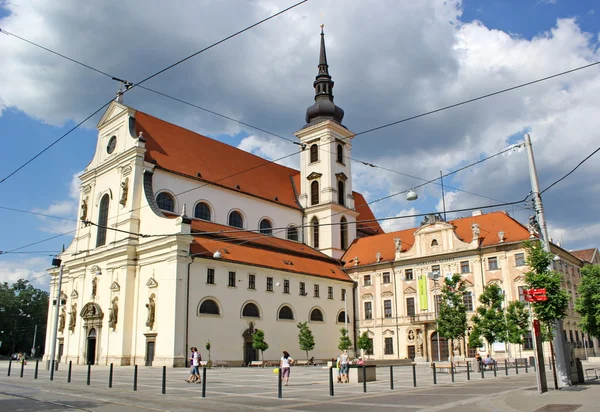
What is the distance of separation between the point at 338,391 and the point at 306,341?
2615cm

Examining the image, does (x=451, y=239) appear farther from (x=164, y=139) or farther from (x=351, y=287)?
(x=164, y=139)

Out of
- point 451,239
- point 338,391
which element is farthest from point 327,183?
point 338,391

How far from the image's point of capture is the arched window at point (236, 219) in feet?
160

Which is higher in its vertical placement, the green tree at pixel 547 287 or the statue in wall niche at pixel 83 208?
the statue in wall niche at pixel 83 208

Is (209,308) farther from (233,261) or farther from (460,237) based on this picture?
(460,237)

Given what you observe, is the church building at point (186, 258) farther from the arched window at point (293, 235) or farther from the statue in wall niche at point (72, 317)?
the arched window at point (293, 235)

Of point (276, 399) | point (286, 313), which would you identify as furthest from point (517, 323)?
point (276, 399)

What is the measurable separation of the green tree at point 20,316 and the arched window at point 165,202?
154 ft

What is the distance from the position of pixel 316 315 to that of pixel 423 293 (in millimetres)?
9948

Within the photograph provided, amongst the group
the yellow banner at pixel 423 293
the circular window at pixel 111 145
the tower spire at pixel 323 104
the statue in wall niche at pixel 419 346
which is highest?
the tower spire at pixel 323 104

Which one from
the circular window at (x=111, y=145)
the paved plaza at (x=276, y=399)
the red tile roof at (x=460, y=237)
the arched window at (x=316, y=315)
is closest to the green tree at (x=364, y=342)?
the arched window at (x=316, y=315)

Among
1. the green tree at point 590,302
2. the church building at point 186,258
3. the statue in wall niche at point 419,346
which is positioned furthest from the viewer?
the statue in wall niche at point 419,346

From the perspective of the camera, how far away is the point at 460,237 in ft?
160

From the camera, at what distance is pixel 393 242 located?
5469cm
